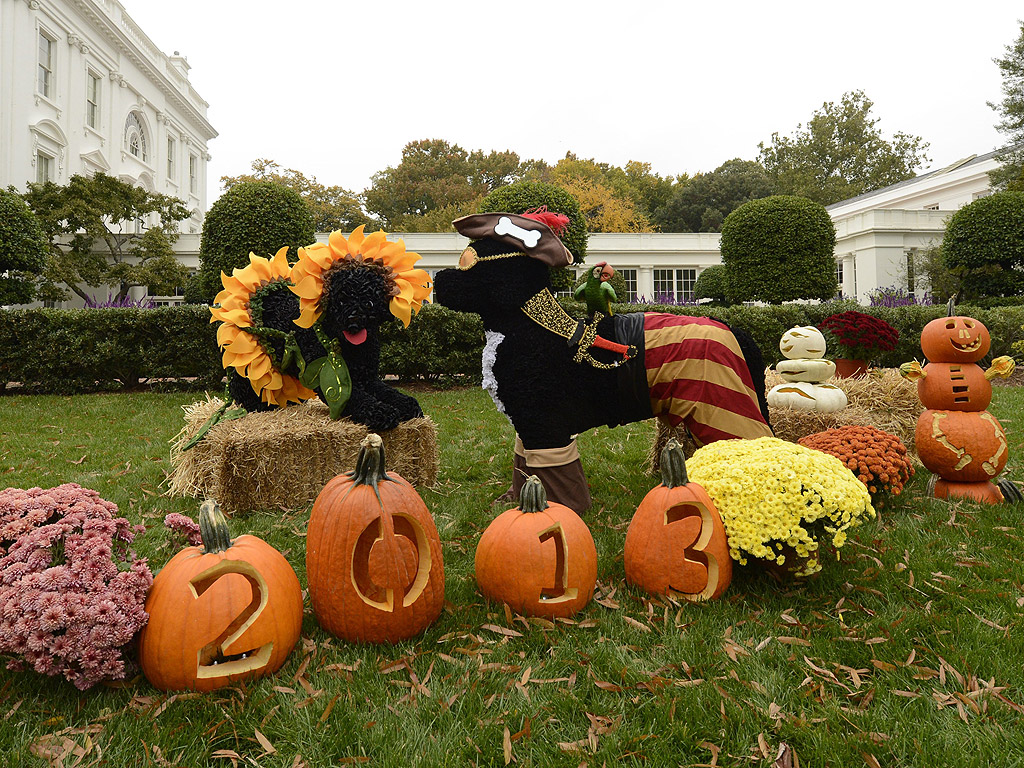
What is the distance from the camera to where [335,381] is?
440cm

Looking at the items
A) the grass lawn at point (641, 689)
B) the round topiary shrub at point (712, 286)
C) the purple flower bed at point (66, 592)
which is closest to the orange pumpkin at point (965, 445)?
the grass lawn at point (641, 689)

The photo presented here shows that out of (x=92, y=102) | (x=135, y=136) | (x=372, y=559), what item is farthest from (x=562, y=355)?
(x=135, y=136)

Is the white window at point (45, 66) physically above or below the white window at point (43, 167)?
above

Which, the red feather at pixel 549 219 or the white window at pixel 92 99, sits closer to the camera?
the red feather at pixel 549 219

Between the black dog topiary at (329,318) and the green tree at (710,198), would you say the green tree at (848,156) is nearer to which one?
the green tree at (710,198)

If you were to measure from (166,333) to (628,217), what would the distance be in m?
34.0

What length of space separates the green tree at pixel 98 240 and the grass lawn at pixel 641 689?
2151 cm

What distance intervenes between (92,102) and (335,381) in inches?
1239

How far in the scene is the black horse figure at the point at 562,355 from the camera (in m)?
3.49

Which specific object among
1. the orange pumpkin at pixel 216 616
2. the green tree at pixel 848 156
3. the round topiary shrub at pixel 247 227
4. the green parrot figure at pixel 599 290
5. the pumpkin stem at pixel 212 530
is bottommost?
the orange pumpkin at pixel 216 616

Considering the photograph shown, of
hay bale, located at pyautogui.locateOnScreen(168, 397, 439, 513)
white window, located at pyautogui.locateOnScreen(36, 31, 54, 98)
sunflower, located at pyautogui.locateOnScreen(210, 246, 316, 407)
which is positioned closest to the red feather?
hay bale, located at pyautogui.locateOnScreen(168, 397, 439, 513)

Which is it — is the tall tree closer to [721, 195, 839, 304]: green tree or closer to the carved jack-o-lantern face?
[721, 195, 839, 304]: green tree

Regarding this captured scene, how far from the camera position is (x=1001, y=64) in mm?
29125

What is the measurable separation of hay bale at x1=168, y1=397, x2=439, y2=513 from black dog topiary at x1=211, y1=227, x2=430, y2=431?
0.18 metres
